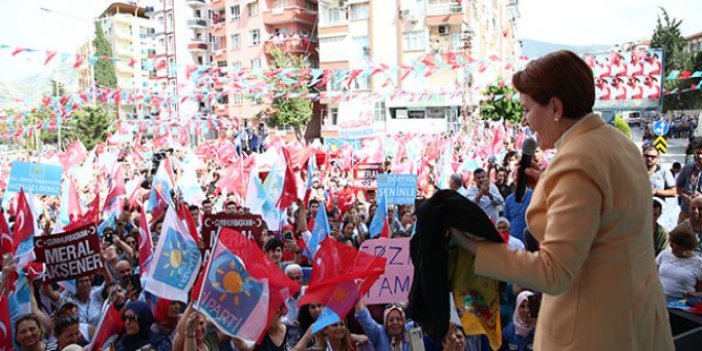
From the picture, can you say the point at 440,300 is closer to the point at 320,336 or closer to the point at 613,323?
the point at 613,323

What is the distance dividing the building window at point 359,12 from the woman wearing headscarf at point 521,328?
34.9m

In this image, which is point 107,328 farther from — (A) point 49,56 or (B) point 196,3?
(B) point 196,3

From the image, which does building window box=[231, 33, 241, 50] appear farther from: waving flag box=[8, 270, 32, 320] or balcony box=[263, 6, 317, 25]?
waving flag box=[8, 270, 32, 320]

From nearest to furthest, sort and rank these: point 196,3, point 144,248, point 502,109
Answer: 1. point 144,248
2. point 502,109
3. point 196,3

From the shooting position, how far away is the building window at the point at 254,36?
1654 inches

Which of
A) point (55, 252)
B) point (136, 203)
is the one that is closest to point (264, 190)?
point (136, 203)

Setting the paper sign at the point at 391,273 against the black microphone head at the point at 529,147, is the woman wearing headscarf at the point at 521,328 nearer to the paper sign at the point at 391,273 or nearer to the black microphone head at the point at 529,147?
the paper sign at the point at 391,273

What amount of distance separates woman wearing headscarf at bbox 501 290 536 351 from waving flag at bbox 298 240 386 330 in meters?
1.17

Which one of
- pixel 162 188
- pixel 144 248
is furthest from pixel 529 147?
Answer: pixel 162 188

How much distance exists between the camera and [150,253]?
6332 millimetres

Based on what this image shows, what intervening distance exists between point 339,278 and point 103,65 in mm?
72770

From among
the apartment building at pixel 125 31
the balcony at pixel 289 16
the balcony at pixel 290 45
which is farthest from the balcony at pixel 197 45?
the apartment building at pixel 125 31

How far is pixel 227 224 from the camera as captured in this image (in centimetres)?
630

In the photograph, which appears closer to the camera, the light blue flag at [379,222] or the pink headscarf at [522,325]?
the pink headscarf at [522,325]
